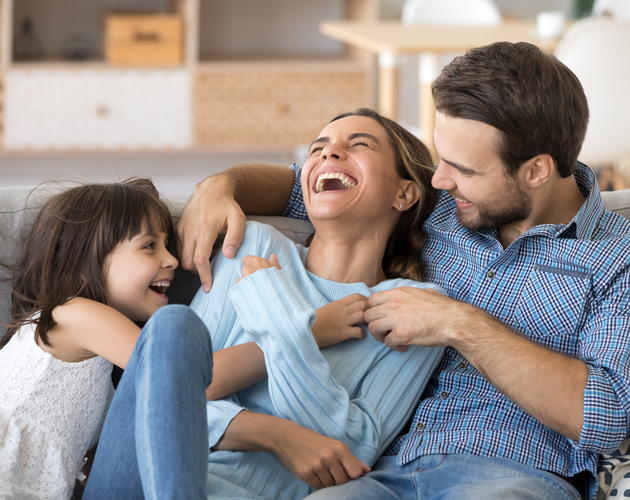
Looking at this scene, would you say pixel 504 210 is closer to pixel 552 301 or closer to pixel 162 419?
pixel 552 301

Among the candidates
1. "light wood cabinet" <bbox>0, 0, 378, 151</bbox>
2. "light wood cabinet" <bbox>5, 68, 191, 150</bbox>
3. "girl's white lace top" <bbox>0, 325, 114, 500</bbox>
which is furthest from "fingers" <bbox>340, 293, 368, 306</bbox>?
"light wood cabinet" <bbox>5, 68, 191, 150</bbox>

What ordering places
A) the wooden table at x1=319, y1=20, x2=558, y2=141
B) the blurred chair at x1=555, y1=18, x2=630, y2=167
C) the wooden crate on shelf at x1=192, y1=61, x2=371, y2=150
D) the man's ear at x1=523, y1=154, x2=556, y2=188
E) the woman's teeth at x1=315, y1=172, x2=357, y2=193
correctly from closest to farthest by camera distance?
the man's ear at x1=523, y1=154, x2=556, y2=188
the woman's teeth at x1=315, y1=172, x2=357, y2=193
the blurred chair at x1=555, y1=18, x2=630, y2=167
the wooden table at x1=319, y1=20, x2=558, y2=141
the wooden crate on shelf at x1=192, y1=61, x2=371, y2=150

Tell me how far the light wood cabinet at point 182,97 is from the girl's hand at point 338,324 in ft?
8.47

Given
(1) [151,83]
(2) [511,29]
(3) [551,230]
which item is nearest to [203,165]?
(1) [151,83]

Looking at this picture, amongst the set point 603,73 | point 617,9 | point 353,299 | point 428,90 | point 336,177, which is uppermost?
point 617,9

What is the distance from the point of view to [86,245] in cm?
138

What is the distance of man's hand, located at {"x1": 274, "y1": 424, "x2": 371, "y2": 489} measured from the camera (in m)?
1.20

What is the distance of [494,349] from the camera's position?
121cm

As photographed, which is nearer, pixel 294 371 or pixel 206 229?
pixel 294 371

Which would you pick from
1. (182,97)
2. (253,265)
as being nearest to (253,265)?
(253,265)

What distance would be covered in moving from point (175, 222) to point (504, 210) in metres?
0.69

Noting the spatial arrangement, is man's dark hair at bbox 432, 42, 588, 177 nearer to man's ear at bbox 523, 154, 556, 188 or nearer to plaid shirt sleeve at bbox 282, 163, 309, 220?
man's ear at bbox 523, 154, 556, 188

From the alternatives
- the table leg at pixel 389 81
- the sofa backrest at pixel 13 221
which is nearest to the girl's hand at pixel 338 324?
the sofa backrest at pixel 13 221

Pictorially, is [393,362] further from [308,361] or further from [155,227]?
[155,227]
